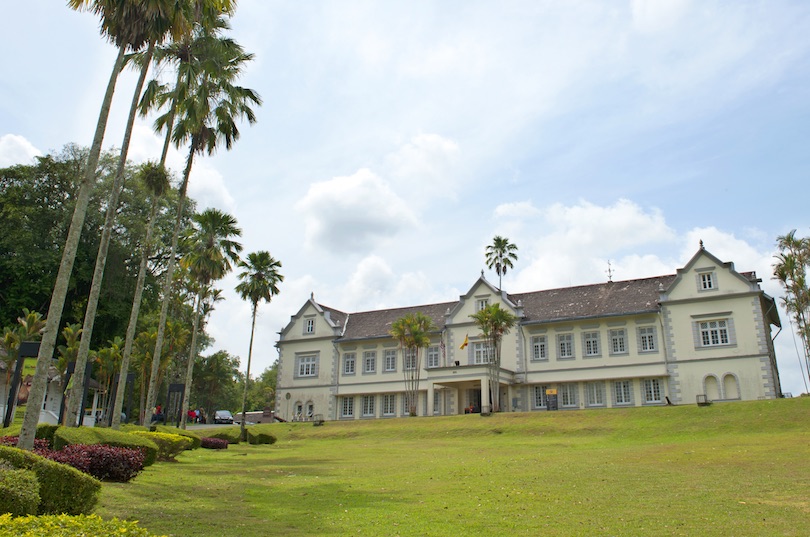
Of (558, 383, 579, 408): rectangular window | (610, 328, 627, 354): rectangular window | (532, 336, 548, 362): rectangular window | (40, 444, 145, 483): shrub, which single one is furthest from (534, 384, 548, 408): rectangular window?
(40, 444, 145, 483): shrub

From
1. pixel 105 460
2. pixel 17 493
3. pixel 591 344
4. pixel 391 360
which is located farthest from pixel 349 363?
pixel 17 493

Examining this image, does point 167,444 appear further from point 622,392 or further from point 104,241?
point 622,392

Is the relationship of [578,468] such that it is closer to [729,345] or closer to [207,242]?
[207,242]

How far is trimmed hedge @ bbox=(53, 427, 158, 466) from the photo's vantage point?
50.0 feet

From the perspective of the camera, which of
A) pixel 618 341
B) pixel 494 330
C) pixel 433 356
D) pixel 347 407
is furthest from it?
pixel 347 407

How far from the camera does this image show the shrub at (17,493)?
730 cm

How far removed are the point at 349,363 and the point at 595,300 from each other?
66.9ft

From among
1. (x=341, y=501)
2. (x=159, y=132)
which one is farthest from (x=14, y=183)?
(x=341, y=501)

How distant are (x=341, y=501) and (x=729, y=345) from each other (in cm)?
3511

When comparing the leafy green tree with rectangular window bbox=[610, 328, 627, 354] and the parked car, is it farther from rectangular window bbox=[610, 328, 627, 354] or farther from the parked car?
the parked car

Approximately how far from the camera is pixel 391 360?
52.5 m

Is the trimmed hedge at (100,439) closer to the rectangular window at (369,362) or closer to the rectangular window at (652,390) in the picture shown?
the rectangular window at (652,390)

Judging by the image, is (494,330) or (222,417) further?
(222,417)

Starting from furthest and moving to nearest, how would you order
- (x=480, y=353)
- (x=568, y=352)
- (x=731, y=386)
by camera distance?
(x=480, y=353) < (x=568, y=352) < (x=731, y=386)
